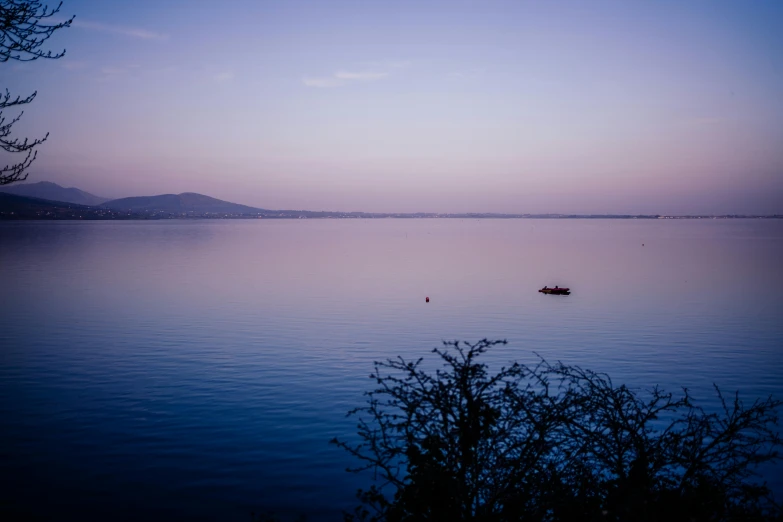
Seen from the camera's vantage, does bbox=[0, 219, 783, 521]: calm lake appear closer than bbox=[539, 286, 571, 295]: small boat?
Yes

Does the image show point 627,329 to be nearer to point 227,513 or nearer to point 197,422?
point 197,422

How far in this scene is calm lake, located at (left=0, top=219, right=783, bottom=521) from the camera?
19469mm

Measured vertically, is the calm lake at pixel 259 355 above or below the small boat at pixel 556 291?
below

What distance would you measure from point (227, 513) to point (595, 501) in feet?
36.5

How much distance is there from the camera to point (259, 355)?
118 ft

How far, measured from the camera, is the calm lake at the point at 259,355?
19469 mm

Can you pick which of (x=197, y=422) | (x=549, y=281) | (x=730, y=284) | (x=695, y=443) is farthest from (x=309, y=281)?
(x=695, y=443)

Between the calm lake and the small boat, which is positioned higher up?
the small boat

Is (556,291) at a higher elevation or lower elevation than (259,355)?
higher

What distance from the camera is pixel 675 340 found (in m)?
41.2

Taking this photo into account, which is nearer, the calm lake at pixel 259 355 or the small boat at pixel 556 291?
the calm lake at pixel 259 355

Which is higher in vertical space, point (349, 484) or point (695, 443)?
point (695, 443)

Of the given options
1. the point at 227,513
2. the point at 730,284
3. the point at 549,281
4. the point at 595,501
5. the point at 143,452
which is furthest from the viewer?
the point at 549,281

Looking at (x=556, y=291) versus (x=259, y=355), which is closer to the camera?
(x=259, y=355)
